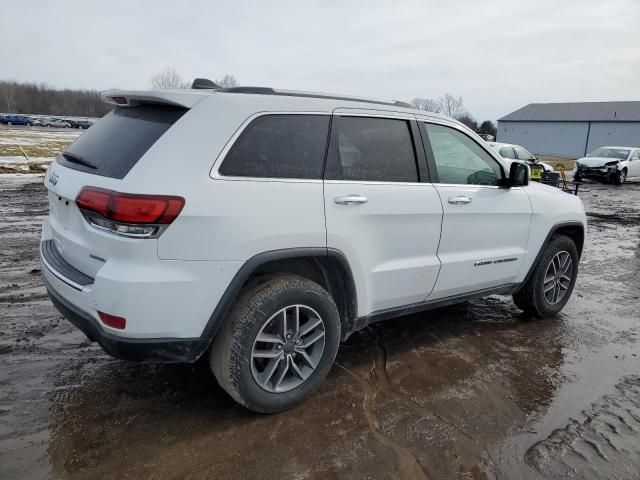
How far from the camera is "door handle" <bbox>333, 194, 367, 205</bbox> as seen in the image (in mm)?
3088

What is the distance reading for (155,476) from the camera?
2.51 meters

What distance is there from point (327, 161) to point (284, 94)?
0.51 metres

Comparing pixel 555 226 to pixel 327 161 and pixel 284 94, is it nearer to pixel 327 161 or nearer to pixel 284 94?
pixel 327 161

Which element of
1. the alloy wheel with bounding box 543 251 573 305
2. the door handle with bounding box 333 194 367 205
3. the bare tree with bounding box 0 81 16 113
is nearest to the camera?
the door handle with bounding box 333 194 367 205

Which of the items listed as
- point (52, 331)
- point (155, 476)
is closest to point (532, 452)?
point (155, 476)

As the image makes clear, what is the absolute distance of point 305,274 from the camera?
3.25m

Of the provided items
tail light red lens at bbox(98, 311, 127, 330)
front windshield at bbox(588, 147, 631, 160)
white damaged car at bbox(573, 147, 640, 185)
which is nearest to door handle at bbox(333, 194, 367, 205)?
tail light red lens at bbox(98, 311, 127, 330)

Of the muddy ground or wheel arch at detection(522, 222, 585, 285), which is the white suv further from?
wheel arch at detection(522, 222, 585, 285)

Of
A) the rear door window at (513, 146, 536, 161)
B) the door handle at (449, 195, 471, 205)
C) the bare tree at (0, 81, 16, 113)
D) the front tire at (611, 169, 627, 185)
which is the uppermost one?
the bare tree at (0, 81, 16, 113)

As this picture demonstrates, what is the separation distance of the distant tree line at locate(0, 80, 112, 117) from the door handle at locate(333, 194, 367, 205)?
109 m

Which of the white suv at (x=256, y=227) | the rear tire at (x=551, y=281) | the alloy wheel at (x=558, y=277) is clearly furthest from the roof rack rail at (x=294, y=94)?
the alloy wheel at (x=558, y=277)

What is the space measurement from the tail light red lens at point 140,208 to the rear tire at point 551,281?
357cm

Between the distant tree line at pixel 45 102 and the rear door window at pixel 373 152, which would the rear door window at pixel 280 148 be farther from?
the distant tree line at pixel 45 102

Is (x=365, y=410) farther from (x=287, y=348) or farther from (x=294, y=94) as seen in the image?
(x=294, y=94)
